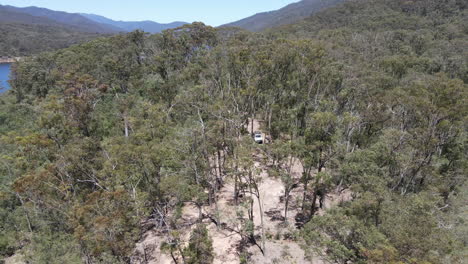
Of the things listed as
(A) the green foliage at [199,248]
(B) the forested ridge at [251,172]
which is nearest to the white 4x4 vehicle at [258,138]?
(B) the forested ridge at [251,172]

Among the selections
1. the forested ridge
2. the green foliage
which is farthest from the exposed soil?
the green foliage

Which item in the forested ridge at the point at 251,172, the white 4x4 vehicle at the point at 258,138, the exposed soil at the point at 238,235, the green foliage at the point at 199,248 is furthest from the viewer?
the white 4x4 vehicle at the point at 258,138

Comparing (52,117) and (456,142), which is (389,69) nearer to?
(456,142)

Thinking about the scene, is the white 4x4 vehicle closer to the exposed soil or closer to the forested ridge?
the forested ridge

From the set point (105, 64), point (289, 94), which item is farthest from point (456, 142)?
point (105, 64)

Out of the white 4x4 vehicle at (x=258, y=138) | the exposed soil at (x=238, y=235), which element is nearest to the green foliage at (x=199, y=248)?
the exposed soil at (x=238, y=235)

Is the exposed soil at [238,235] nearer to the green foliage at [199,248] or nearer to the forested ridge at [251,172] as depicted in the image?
the forested ridge at [251,172]

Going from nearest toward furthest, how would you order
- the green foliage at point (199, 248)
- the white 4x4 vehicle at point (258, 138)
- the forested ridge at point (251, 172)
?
the forested ridge at point (251, 172)
the green foliage at point (199, 248)
the white 4x4 vehicle at point (258, 138)

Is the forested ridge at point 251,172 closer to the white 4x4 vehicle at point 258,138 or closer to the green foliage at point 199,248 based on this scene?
the green foliage at point 199,248

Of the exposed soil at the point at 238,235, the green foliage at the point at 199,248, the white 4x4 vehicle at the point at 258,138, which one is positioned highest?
the white 4x4 vehicle at the point at 258,138

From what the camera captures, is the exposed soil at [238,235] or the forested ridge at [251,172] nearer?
the forested ridge at [251,172]

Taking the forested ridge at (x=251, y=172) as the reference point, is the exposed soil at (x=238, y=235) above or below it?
below
